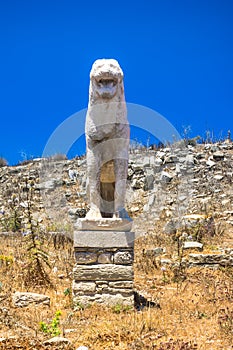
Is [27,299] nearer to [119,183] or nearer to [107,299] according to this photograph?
[107,299]

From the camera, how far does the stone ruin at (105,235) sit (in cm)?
507

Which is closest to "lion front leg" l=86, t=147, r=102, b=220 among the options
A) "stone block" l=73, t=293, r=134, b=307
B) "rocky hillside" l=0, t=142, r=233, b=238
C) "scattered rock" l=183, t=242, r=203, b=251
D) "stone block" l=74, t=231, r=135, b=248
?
"stone block" l=74, t=231, r=135, b=248

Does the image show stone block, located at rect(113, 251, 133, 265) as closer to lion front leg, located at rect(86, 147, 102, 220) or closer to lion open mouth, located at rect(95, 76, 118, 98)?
lion front leg, located at rect(86, 147, 102, 220)

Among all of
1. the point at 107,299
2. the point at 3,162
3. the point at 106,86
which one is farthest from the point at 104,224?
the point at 3,162

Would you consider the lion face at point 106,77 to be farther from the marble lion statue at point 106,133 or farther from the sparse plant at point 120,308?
the sparse plant at point 120,308

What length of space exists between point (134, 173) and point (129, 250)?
9.07 meters

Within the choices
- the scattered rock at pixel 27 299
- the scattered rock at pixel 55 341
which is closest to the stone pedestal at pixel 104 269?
the scattered rock at pixel 27 299

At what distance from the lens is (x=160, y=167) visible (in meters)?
14.1

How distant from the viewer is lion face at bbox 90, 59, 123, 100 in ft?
16.3

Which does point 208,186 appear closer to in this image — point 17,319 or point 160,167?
point 160,167

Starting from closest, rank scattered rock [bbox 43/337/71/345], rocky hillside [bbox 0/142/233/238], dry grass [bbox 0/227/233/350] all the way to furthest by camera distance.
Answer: scattered rock [bbox 43/337/71/345] < dry grass [bbox 0/227/233/350] < rocky hillside [bbox 0/142/233/238]

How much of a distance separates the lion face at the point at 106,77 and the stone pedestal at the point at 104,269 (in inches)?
66.1

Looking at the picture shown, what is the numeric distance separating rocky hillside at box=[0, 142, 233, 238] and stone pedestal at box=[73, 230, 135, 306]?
4.59m

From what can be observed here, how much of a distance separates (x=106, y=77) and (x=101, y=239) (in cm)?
194
